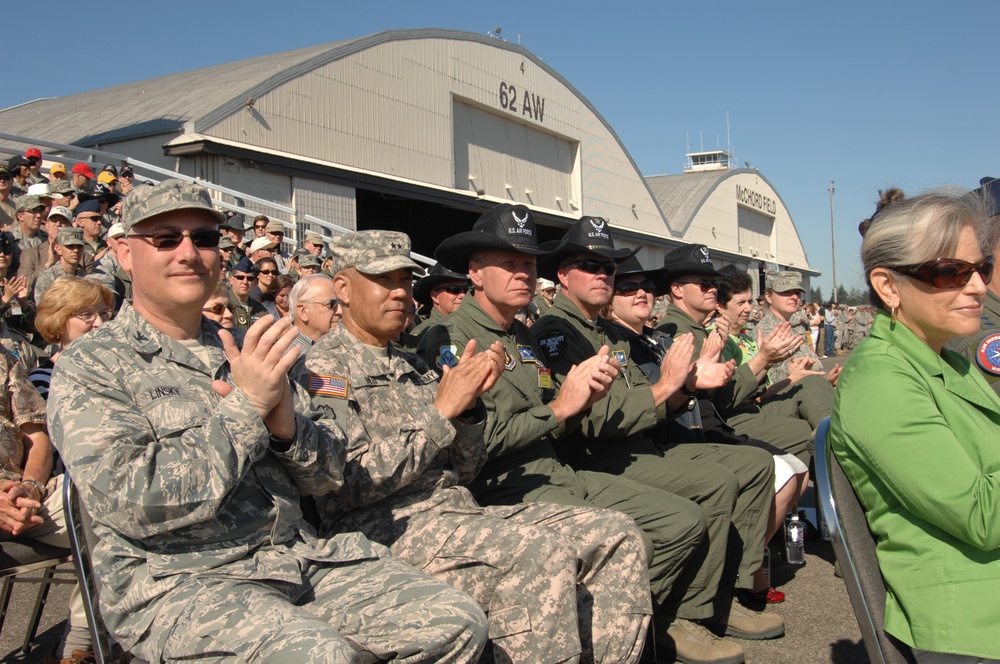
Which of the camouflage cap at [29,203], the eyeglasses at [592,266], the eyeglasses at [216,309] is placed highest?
the camouflage cap at [29,203]

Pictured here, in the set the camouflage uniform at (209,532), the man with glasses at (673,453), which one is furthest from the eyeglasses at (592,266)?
the camouflage uniform at (209,532)

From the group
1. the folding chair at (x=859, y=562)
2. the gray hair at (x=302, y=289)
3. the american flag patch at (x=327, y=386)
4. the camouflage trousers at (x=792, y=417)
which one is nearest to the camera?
the folding chair at (x=859, y=562)

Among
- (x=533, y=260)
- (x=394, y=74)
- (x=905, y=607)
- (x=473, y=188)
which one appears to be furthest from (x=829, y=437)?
(x=473, y=188)

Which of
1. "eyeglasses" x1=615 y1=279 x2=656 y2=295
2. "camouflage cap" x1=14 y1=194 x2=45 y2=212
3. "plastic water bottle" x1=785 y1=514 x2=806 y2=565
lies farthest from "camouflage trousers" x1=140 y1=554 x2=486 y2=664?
"camouflage cap" x1=14 y1=194 x2=45 y2=212

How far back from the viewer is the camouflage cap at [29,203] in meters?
8.90

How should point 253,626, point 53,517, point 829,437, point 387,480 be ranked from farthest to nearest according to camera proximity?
point 53,517 → point 387,480 → point 829,437 → point 253,626

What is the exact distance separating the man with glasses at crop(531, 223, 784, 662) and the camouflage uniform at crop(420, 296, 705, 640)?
242mm

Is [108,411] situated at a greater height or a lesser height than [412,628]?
greater

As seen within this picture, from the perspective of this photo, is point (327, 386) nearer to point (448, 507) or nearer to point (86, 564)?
point (448, 507)

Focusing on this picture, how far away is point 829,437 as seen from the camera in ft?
8.00

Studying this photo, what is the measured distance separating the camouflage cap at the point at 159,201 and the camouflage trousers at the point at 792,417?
4.25 metres

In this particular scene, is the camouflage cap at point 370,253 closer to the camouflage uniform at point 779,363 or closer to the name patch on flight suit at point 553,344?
the name patch on flight suit at point 553,344

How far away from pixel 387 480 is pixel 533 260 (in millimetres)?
1658

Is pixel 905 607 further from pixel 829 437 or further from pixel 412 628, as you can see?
pixel 412 628
